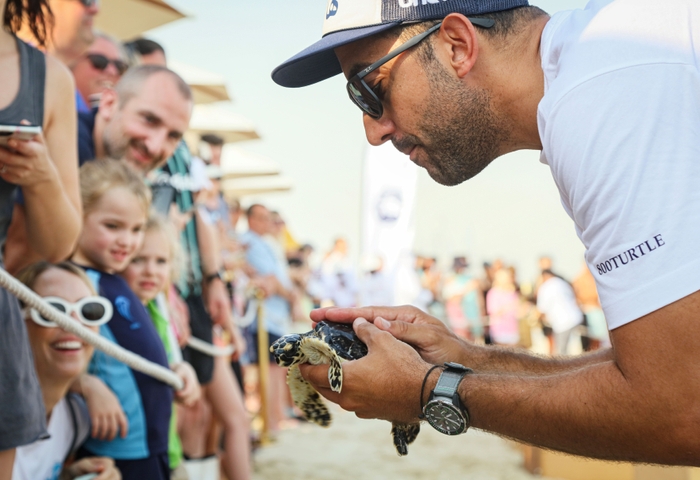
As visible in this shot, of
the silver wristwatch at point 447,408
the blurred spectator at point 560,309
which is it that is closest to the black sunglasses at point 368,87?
the silver wristwatch at point 447,408

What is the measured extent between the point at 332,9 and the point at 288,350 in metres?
0.95

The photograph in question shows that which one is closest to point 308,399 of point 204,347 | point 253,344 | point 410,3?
point 410,3

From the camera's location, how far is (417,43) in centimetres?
177

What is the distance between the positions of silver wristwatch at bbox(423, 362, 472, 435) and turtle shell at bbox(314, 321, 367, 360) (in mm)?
248

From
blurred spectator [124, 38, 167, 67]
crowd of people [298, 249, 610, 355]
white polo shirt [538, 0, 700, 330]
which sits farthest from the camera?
crowd of people [298, 249, 610, 355]

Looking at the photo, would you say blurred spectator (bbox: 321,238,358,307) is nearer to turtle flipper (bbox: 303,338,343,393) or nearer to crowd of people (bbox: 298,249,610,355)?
crowd of people (bbox: 298,249,610,355)

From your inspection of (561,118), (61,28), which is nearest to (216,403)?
(61,28)

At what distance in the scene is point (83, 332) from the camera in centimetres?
215

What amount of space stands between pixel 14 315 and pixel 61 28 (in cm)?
173

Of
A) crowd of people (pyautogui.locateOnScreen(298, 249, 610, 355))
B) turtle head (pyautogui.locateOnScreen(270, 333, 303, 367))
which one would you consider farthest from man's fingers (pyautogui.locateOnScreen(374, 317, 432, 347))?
crowd of people (pyautogui.locateOnScreen(298, 249, 610, 355))

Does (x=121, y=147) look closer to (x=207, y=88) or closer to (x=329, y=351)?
(x=329, y=351)

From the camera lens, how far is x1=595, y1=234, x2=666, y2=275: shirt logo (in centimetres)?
123

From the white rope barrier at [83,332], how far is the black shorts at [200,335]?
1.22 metres

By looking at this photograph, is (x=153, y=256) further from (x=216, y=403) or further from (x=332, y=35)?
(x=332, y=35)
